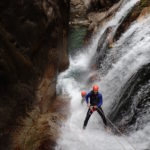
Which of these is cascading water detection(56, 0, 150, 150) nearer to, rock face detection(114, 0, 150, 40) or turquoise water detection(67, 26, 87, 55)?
rock face detection(114, 0, 150, 40)

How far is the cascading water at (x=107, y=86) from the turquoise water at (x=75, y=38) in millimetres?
3154

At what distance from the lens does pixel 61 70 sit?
54.9 feet

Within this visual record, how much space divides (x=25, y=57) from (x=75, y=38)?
45.8 ft

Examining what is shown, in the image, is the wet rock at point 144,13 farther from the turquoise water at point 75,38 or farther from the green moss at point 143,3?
the turquoise water at point 75,38

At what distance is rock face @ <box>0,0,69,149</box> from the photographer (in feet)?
26.2

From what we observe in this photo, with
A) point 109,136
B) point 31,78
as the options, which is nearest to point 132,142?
point 109,136

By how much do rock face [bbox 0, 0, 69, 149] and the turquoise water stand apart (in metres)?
7.86

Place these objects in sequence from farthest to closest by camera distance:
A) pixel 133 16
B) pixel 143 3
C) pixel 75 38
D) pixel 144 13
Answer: pixel 75 38 → pixel 143 3 → pixel 133 16 → pixel 144 13

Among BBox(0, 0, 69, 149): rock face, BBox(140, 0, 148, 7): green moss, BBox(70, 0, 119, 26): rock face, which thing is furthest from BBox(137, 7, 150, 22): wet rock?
BBox(70, 0, 119, 26): rock face

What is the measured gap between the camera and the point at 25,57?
9602 millimetres

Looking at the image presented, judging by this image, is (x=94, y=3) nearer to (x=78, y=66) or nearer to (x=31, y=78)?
(x=78, y=66)

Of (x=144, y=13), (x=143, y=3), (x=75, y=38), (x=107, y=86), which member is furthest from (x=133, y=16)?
(x=75, y=38)

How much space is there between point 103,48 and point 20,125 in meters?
9.01

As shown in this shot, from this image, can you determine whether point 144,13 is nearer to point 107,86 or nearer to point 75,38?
point 107,86
